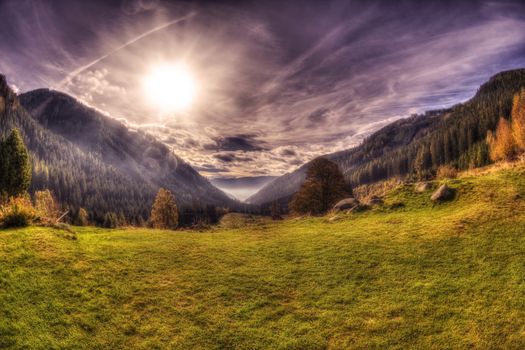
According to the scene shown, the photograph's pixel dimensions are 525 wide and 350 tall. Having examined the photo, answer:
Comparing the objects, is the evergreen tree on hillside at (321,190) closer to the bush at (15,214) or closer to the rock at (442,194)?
the rock at (442,194)

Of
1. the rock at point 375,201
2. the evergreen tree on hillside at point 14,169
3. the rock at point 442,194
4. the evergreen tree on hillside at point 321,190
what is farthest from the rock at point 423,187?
the evergreen tree on hillside at point 14,169

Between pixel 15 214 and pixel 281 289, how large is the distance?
1511cm

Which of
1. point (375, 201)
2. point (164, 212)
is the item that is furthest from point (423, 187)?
point (164, 212)

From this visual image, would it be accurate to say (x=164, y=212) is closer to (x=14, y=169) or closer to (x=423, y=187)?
(x=14, y=169)

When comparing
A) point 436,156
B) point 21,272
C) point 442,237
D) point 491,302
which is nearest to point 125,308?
point 21,272

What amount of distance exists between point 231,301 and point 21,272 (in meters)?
8.46

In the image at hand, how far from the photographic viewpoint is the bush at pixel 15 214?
1473cm

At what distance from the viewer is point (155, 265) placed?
46.3 feet

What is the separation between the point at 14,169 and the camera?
4800 centimetres

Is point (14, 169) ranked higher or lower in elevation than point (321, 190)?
higher

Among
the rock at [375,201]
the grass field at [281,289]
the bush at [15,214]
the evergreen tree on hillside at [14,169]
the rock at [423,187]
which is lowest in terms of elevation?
the grass field at [281,289]

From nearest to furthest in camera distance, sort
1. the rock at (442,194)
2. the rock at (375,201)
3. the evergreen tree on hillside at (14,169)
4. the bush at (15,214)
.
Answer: the bush at (15,214) → the rock at (442,194) → the rock at (375,201) → the evergreen tree on hillside at (14,169)

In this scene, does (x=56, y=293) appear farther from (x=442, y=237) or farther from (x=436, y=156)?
(x=436, y=156)

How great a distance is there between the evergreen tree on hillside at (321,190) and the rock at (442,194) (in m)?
26.3
